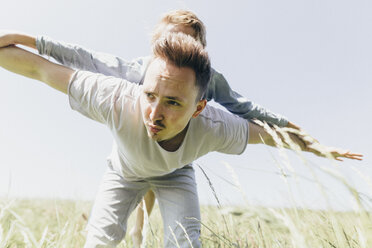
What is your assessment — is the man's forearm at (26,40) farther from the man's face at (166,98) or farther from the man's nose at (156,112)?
the man's nose at (156,112)

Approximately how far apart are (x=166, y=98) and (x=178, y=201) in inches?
47.6

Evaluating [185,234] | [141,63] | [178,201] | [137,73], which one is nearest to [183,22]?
[141,63]

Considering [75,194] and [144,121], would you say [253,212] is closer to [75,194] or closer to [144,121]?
[144,121]

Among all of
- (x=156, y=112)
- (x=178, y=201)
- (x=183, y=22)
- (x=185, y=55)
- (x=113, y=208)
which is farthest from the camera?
(x=183, y=22)

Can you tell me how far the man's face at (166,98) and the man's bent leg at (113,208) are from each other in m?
1.17

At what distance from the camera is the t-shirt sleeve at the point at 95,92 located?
2377 mm

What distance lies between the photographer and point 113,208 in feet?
10.5

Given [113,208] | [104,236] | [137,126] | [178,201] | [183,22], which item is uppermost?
[183,22]

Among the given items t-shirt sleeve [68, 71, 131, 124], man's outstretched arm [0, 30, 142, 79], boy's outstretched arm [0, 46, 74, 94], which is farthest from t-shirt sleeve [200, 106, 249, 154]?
boy's outstretched arm [0, 46, 74, 94]

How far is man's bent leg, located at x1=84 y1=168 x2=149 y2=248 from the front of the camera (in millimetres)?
3145

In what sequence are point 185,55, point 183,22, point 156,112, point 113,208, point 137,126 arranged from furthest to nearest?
point 183,22 → point 113,208 → point 137,126 → point 185,55 → point 156,112

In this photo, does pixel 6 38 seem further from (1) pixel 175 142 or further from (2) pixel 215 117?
(2) pixel 215 117

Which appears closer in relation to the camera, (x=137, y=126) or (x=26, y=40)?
(x=137, y=126)

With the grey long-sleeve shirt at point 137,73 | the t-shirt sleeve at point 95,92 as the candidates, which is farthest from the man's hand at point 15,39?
the t-shirt sleeve at point 95,92
